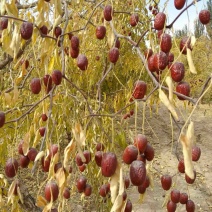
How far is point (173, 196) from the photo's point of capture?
0.80 metres

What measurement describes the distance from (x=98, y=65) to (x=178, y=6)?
7.07 ft

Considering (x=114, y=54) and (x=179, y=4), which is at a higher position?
(x=179, y=4)

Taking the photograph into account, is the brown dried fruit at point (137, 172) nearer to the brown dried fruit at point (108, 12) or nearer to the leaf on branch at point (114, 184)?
the leaf on branch at point (114, 184)

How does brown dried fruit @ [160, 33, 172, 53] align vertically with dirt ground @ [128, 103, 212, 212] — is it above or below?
above

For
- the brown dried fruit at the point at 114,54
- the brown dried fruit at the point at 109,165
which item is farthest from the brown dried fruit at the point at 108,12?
the brown dried fruit at the point at 109,165

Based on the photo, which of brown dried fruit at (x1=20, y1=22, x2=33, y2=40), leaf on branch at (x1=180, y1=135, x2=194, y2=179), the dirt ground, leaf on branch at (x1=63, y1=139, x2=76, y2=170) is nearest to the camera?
leaf on branch at (x1=180, y1=135, x2=194, y2=179)

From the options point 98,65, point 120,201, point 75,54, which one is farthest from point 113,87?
point 120,201

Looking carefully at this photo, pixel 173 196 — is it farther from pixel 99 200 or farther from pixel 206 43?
pixel 206 43

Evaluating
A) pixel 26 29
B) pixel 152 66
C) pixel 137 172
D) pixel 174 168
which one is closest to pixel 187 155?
pixel 137 172

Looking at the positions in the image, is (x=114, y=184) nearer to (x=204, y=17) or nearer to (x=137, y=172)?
(x=137, y=172)

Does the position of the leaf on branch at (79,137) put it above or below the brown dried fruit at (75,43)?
below

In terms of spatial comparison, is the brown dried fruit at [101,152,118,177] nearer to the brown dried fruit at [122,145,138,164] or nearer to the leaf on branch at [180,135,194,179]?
the brown dried fruit at [122,145,138,164]

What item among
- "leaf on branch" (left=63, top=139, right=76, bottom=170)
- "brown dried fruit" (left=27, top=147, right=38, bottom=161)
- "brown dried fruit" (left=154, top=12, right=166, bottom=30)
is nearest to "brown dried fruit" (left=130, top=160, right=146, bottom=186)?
"leaf on branch" (left=63, top=139, right=76, bottom=170)

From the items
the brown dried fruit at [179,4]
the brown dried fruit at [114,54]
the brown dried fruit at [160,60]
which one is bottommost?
the brown dried fruit at [114,54]
